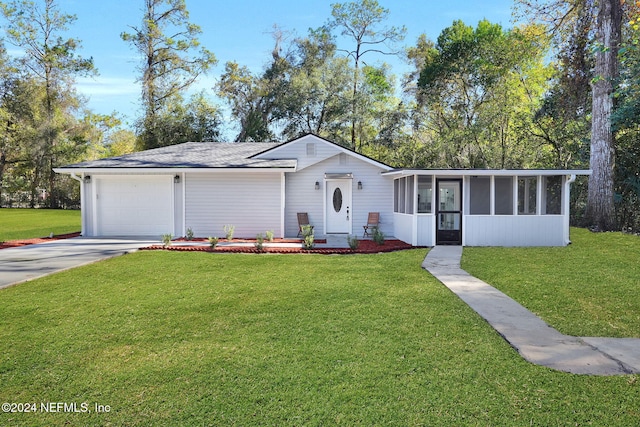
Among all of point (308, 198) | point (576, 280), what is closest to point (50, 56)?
point (308, 198)

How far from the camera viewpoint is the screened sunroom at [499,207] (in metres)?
12.2

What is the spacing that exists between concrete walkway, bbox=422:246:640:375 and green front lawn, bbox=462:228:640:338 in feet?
0.73

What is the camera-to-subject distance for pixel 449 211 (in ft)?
41.3

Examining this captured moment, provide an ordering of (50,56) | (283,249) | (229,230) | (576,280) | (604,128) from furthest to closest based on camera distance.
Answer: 1. (50,56)
2. (604,128)
3. (229,230)
4. (283,249)
5. (576,280)

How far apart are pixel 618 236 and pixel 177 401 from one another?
14.6 m

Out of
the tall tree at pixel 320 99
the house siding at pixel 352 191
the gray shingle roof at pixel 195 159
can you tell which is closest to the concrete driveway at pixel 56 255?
the gray shingle roof at pixel 195 159

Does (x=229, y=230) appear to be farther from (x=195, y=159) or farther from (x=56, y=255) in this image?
(x=56, y=255)

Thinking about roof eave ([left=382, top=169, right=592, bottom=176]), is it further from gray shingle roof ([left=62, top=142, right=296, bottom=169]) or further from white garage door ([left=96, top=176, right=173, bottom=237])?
white garage door ([left=96, top=176, right=173, bottom=237])

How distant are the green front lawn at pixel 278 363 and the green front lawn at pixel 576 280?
3.90 feet

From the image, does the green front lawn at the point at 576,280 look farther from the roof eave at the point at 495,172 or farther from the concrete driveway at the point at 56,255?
the concrete driveway at the point at 56,255

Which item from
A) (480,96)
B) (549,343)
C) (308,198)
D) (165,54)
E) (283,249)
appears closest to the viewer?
(549,343)

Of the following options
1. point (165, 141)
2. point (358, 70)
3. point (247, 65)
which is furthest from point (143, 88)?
point (358, 70)

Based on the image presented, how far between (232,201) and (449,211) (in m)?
7.09

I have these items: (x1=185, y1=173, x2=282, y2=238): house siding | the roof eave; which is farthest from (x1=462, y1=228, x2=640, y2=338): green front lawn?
(x1=185, y1=173, x2=282, y2=238): house siding
